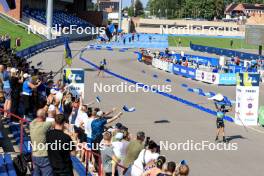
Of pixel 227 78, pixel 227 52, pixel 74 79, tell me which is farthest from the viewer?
pixel 227 52

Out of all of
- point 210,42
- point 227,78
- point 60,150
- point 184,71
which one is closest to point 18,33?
point 184,71

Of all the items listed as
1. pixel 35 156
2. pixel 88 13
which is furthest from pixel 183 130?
pixel 88 13

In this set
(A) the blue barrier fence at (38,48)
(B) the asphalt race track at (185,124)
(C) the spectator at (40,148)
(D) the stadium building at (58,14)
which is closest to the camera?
(C) the spectator at (40,148)

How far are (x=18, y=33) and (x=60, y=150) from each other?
55.0m

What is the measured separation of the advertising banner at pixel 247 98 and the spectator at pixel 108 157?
1241 centimetres

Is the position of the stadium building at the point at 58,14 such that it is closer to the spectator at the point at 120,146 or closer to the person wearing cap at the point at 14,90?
the person wearing cap at the point at 14,90

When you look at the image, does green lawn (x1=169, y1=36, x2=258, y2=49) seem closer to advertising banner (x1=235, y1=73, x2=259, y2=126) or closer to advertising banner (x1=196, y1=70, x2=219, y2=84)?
advertising banner (x1=196, y1=70, x2=219, y2=84)

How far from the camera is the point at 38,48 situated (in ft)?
179

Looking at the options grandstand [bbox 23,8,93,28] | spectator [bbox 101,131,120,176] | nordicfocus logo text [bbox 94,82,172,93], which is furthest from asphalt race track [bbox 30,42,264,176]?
grandstand [bbox 23,8,93,28]

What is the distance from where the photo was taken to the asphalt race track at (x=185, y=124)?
14.9 metres

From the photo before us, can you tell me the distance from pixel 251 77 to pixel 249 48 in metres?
65.5

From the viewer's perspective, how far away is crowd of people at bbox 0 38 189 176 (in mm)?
8133

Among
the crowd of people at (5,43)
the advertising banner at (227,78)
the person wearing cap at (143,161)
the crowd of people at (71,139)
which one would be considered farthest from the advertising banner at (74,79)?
the advertising banner at (227,78)

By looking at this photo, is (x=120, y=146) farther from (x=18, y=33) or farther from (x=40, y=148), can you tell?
(x=18, y=33)
